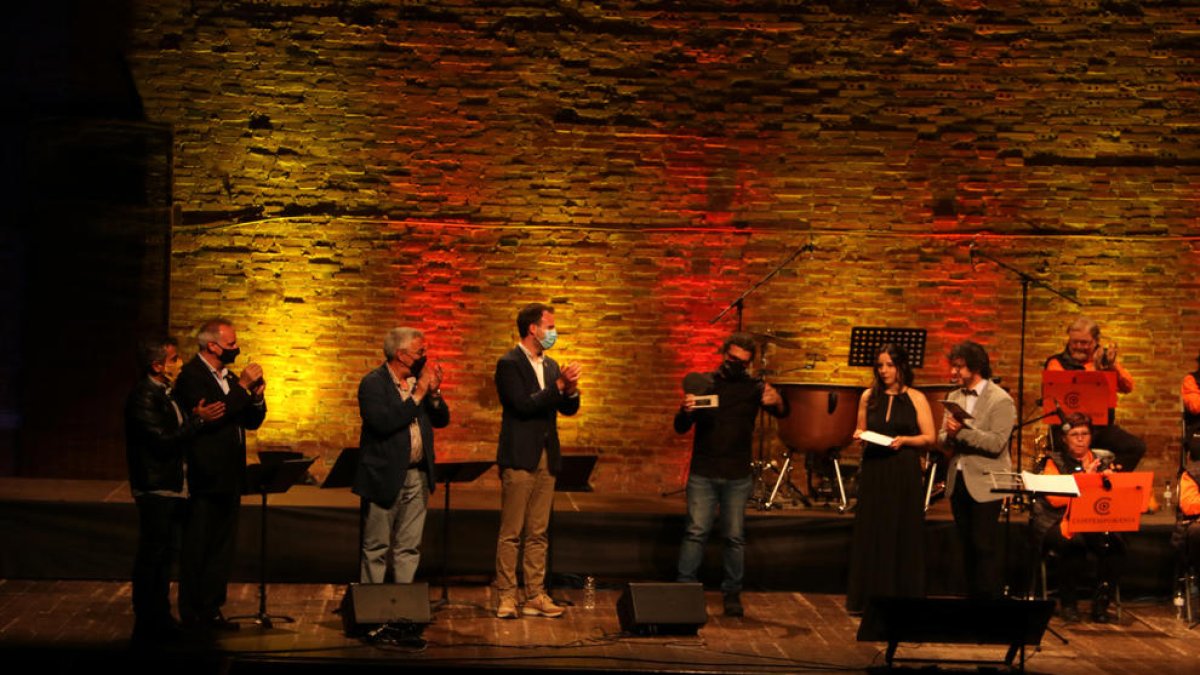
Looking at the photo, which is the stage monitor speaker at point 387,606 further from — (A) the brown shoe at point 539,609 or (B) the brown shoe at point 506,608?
(A) the brown shoe at point 539,609

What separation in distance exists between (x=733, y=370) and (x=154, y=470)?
3424 millimetres

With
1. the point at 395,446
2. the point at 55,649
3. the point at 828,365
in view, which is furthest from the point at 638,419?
the point at 55,649

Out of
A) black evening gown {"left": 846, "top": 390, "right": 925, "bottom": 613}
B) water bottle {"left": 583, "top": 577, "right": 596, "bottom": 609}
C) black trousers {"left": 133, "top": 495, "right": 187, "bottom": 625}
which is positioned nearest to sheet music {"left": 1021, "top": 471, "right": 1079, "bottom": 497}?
black evening gown {"left": 846, "top": 390, "right": 925, "bottom": 613}

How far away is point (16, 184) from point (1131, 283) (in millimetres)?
9038

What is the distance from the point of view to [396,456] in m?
8.44

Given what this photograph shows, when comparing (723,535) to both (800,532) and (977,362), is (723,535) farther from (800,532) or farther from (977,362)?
(977,362)

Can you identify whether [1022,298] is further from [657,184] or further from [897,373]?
[897,373]

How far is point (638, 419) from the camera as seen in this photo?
12.2 metres

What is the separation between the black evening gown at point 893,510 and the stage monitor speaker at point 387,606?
2.73 m

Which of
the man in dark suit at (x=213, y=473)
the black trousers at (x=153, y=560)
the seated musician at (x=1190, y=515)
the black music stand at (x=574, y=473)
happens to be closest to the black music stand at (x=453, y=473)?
the black music stand at (x=574, y=473)

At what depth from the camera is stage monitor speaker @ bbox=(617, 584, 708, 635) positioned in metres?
8.56

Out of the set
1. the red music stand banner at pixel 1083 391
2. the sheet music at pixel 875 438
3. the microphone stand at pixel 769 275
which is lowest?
the sheet music at pixel 875 438

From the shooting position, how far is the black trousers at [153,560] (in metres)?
8.15

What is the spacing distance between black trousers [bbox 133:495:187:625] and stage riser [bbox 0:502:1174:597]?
1805 millimetres
